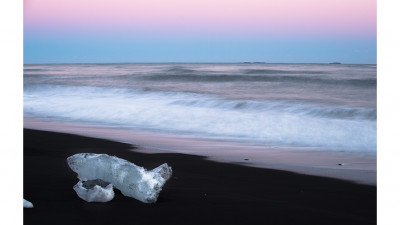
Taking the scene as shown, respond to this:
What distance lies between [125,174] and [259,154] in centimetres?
167

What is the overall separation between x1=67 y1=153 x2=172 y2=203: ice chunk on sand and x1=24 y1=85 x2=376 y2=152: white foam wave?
7.16 ft

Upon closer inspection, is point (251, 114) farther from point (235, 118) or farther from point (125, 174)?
point (125, 174)

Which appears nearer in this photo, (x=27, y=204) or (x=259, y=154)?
(x=27, y=204)

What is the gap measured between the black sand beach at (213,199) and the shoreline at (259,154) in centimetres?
20

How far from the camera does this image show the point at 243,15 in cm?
611

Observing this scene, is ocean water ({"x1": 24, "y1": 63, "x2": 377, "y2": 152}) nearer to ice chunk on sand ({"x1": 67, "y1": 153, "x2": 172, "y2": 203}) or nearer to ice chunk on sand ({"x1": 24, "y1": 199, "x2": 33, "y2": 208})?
ice chunk on sand ({"x1": 67, "y1": 153, "x2": 172, "y2": 203})

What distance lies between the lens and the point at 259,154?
Answer: 3.57m

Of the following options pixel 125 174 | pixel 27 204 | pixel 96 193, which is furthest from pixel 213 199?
pixel 27 204

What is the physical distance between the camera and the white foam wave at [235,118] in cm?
429

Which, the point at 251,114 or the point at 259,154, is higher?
the point at 251,114

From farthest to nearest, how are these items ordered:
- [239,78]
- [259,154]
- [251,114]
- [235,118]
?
1. [239,78]
2. [251,114]
3. [235,118]
4. [259,154]

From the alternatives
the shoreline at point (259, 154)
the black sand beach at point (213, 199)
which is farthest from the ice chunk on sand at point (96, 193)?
the shoreline at point (259, 154)

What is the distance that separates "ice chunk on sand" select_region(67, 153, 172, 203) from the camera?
202cm
